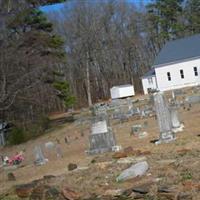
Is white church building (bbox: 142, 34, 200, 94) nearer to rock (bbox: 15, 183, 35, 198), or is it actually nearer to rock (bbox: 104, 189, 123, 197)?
rock (bbox: 15, 183, 35, 198)

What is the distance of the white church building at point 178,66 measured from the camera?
52906 mm

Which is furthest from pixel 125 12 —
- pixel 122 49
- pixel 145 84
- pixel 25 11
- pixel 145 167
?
pixel 145 167

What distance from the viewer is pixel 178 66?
176 ft

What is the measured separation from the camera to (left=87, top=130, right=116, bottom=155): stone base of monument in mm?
16719

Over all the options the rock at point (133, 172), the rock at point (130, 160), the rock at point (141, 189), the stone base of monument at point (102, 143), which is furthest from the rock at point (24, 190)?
the stone base of monument at point (102, 143)

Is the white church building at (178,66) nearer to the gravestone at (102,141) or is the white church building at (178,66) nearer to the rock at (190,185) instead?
the gravestone at (102,141)

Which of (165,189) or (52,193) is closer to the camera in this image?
(165,189)

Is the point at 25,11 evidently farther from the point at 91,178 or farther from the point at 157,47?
the point at 157,47

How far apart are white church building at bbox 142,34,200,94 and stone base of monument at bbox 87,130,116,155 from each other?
3683 centimetres

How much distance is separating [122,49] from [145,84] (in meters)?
19.2

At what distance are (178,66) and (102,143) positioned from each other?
3818cm

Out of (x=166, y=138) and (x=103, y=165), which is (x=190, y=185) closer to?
(x=103, y=165)

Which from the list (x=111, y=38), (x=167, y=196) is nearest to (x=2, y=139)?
(x=167, y=196)

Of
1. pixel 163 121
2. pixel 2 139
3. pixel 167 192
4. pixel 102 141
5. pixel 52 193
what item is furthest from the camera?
pixel 2 139
